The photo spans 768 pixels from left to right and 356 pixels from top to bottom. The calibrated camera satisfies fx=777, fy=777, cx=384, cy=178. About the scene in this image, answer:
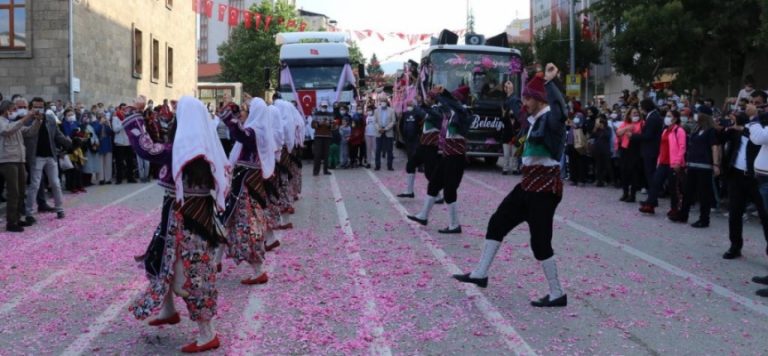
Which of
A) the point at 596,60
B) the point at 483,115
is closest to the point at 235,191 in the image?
the point at 483,115

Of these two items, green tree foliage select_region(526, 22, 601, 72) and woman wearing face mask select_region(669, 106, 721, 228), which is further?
green tree foliage select_region(526, 22, 601, 72)

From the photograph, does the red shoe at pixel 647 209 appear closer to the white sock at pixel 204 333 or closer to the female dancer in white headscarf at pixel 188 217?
the female dancer in white headscarf at pixel 188 217

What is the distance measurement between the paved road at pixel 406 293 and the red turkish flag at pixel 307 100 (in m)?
12.0

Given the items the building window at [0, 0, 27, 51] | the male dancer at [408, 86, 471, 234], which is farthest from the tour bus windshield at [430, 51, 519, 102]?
the building window at [0, 0, 27, 51]

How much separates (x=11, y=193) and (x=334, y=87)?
14.0m

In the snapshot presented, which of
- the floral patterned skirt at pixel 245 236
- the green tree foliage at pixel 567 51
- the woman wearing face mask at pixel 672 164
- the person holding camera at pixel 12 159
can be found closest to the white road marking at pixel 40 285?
the floral patterned skirt at pixel 245 236

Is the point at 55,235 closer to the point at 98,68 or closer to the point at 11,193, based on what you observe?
the point at 11,193

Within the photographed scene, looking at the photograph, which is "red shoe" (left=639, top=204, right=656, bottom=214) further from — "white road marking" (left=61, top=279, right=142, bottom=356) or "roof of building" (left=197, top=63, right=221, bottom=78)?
"roof of building" (left=197, top=63, right=221, bottom=78)

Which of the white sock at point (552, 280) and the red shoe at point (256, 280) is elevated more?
the white sock at point (552, 280)

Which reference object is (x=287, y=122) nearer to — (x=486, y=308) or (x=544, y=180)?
(x=544, y=180)

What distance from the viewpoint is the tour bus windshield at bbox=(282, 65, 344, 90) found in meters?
23.9

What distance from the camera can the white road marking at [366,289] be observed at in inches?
212

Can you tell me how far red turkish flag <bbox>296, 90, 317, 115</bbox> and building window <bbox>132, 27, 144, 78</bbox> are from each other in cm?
1021

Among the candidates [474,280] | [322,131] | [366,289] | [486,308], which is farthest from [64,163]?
[486,308]
